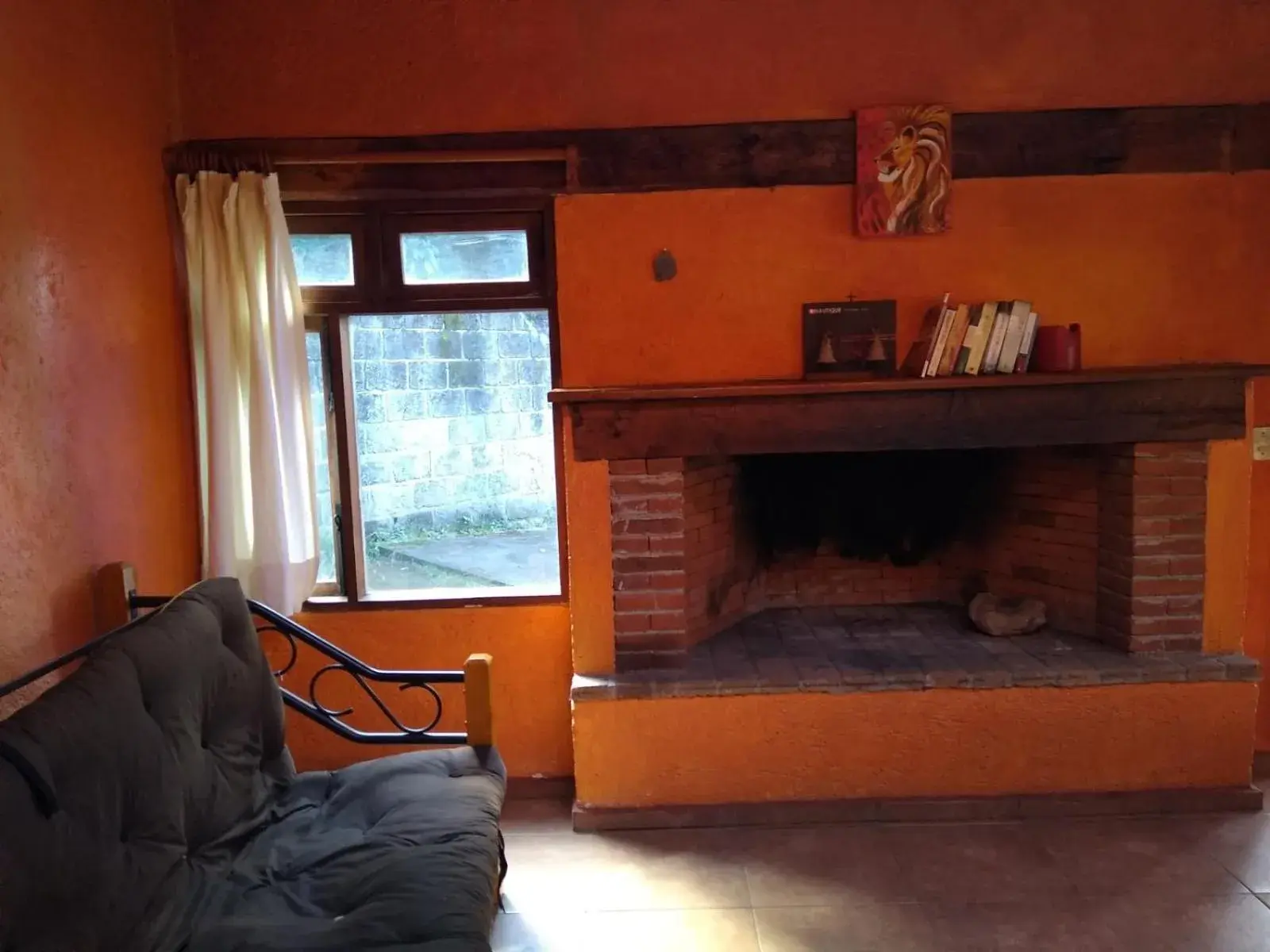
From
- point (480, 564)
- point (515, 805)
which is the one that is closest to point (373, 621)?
point (480, 564)

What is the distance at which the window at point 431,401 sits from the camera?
3.28m

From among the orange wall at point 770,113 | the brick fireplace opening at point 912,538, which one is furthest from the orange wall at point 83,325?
Answer: the brick fireplace opening at point 912,538

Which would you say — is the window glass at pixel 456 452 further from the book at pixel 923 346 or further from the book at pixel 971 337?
the book at pixel 971 337

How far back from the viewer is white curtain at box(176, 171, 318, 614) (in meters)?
3.06

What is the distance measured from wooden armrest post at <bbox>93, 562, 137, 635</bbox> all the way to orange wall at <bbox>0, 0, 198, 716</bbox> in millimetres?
39

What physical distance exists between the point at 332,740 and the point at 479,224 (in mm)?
1878

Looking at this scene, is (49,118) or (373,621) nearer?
(49,118)

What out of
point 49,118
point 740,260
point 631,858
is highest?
point 49,118

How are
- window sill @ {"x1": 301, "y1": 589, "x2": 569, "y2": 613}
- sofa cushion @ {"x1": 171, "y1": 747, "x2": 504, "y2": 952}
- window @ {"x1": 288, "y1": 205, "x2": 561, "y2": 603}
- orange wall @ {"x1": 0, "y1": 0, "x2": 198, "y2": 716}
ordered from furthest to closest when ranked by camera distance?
window sill @ {"x1": 301, "y1": 589, "x2": 569, "y2": 613} < window @ {"x1": 288, "y1": 205, "x2": 561, "y2": 603} < orange wall @ {"x1": 0, "y1": 0, "x2": 198, "y2": 716} < sofa cushion @ {"x1": 171, "y1": 747, "x2": 504, "y2": 952}

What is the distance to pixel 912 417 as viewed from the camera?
3057mm

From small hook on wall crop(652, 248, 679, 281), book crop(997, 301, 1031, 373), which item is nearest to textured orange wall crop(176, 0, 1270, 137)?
small hook on wall crop(652, 248, 679, 281)

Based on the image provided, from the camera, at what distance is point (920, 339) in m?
3.10

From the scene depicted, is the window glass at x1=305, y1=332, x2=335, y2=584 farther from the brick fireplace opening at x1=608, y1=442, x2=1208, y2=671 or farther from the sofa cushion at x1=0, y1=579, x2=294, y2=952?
the brick fireplace opening at x1=608, y1=442, x2=1208, y2=671

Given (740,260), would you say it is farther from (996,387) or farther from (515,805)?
(515,805)
